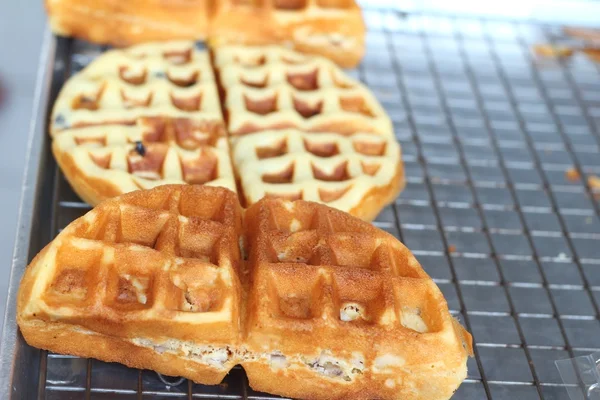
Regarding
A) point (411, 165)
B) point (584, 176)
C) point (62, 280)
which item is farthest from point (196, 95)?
point (584, 176)

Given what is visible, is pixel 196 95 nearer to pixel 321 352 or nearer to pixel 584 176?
pixel 321 352

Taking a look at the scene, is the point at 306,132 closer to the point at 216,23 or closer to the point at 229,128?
the point at 229,128

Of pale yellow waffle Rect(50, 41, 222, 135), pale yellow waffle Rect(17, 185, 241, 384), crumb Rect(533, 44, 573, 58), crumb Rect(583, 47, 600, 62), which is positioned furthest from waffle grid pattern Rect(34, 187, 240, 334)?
crumb Rect(583, 47, 600, 62)

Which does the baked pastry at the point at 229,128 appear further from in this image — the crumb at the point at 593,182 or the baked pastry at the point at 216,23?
the crumb at the point at 593,182

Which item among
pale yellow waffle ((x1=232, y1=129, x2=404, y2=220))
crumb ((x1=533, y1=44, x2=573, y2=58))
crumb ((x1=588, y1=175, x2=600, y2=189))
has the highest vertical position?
pale yellow waffle ((x1=232, y1=129, x2=404, y2=220))

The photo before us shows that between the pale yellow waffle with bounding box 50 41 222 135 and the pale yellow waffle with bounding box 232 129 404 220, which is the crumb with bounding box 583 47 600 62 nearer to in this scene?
the pale yellow waffle with bounding box 232 129 404 220

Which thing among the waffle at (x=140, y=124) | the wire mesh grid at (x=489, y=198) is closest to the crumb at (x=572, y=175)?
the wire mesh grid at (x=489, y=198)

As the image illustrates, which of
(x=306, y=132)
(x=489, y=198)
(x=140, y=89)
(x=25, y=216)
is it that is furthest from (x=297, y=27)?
(x=25, y=216)
